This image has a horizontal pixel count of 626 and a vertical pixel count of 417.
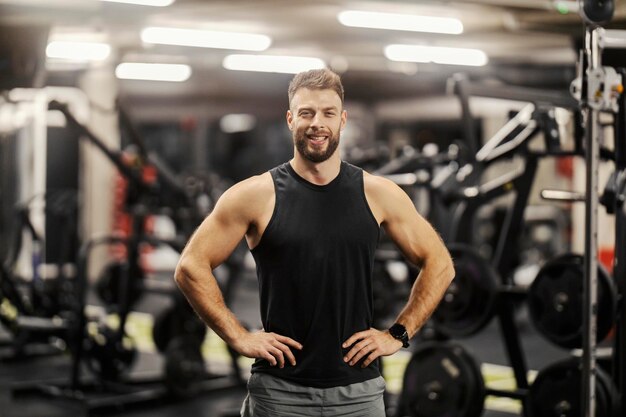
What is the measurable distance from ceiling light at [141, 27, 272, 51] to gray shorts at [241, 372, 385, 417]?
267 inches

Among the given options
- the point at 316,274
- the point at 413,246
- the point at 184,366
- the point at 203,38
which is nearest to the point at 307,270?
the point at 316,274

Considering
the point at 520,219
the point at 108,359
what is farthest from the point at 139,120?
the point at 520,219

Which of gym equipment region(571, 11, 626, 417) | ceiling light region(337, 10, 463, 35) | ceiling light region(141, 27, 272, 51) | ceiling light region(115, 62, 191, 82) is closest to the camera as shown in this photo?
gym equipment region(571, 11, 626, 417)

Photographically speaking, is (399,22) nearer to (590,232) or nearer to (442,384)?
(442,384)

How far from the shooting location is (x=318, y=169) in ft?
7.14

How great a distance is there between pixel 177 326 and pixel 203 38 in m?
4.08

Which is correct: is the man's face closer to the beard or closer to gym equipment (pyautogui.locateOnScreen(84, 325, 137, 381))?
the beard

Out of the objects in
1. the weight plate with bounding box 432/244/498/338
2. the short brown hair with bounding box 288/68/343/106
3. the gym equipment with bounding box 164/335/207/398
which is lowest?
the gym equipment with bounding box 164/335/207/398

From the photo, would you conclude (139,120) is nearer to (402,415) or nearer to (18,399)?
(18,399)

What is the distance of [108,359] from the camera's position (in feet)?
18.7

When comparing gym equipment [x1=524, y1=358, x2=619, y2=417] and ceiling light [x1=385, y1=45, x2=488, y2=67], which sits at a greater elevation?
ceiling light [x1=385, y1=45, x2=488, y2=67]

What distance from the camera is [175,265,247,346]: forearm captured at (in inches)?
85.9

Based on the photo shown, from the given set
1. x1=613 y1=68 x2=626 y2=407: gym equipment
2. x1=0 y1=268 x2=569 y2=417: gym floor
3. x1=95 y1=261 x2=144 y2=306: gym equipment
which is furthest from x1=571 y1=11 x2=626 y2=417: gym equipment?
x1=95 y1=261 x2=144 y2=306: gym equipment

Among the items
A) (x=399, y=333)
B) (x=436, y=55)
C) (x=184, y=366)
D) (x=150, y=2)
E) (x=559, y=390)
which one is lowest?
(x=184, y=366)
